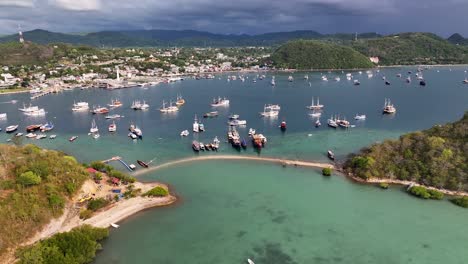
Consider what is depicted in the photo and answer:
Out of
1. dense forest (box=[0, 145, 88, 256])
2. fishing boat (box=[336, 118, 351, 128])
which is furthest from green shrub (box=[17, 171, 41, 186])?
fishing boat (box=[336, 118, 351, 128])

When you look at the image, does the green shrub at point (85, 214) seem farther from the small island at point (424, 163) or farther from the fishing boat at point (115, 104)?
the fishing boat at point (115, 104)

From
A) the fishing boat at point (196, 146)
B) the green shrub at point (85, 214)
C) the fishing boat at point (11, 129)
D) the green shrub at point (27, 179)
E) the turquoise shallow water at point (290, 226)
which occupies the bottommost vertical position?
the turquoise shallow water at point (290, 226)

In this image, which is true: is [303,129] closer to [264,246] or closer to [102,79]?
[264,246]

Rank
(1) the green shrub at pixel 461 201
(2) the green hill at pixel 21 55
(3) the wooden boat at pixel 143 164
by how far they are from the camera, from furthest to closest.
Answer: (2) the green hill at pixel 21 55 → (3) the wooden boat at pixel 143 164 → (1) the green shrub at pixel 461 201

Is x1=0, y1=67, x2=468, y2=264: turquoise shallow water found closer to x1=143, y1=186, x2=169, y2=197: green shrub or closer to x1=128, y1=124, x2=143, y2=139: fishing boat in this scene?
x1=128, y1=124, x2=143, y2=139: fishing boat

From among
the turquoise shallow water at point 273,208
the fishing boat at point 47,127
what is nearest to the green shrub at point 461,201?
the turquoise shallow water at point 273,208

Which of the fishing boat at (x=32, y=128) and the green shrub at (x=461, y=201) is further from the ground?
the fishing boat at (x=32, y=128)
